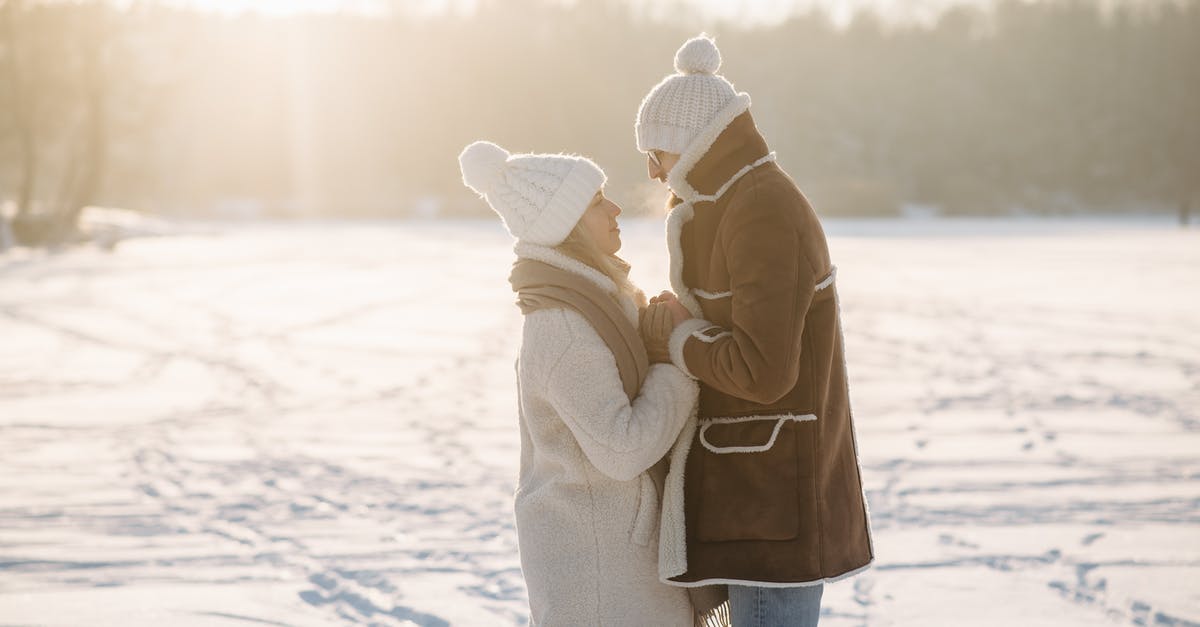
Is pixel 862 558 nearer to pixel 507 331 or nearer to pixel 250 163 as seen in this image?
pixel 507 331

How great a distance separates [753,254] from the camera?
6.42ft

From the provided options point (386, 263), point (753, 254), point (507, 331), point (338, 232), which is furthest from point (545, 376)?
point (338, 232)

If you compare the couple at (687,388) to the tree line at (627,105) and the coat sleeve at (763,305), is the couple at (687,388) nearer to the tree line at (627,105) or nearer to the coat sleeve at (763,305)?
the coat sleeve at (763,305)

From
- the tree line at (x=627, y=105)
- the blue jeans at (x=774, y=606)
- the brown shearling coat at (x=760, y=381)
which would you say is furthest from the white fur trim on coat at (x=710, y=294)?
the tree line at (x=627, y=105)

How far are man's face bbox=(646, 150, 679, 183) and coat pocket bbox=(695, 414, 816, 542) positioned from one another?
496 mm

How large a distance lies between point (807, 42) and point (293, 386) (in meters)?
58.0

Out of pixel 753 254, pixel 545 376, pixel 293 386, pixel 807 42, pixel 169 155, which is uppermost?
pixel 807 42

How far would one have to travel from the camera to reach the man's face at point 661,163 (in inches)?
86.7

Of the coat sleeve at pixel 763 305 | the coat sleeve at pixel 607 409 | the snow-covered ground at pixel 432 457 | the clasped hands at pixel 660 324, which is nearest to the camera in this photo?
the coat sleeve at pixel 763 305

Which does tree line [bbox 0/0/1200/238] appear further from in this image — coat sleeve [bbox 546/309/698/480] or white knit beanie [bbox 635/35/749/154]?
coat sleeve [bbox 546/309/698/480]

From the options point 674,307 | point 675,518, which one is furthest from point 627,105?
point 675,518

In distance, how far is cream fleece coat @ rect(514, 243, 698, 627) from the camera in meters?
2.06

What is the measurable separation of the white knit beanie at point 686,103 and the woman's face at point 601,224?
0.46 feet

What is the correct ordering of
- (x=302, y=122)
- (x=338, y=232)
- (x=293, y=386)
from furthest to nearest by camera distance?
(x=302, y=122)
(x=338, y=232)
(x=293, y=386)
